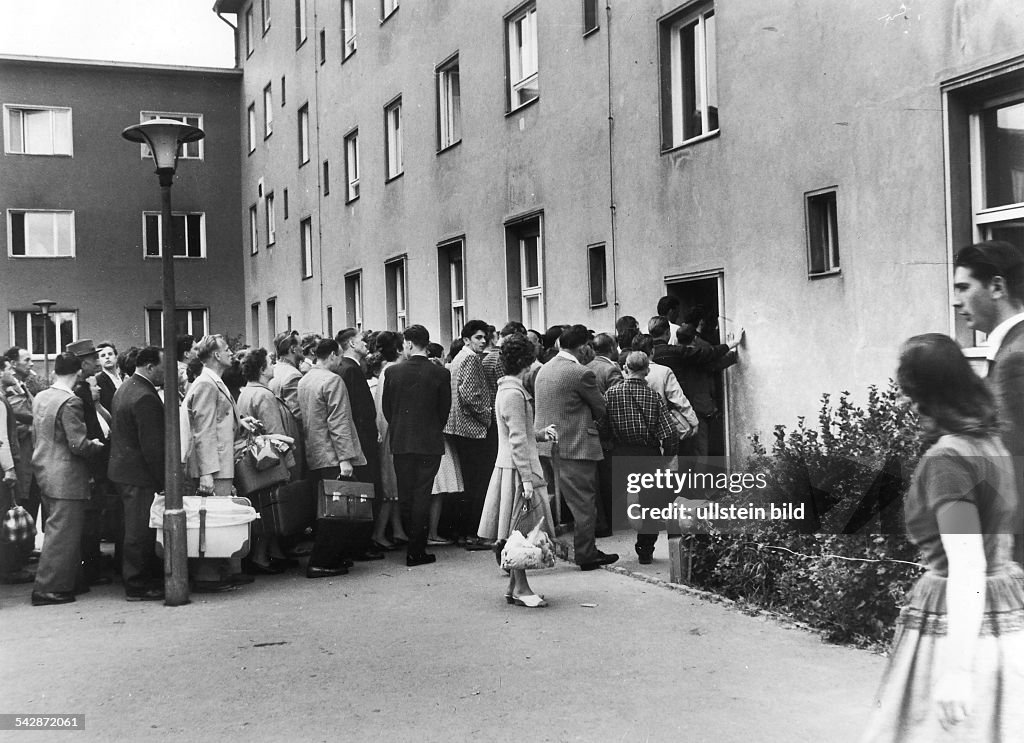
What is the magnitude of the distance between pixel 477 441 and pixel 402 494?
1.01m

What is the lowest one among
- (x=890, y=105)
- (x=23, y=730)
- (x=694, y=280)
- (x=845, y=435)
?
(x=23, y=730)

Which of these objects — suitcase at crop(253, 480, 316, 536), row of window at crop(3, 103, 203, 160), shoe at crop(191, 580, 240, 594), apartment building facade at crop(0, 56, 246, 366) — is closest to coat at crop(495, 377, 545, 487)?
suitcase at crop(253, 480, 316, 536)

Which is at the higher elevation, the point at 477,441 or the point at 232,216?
the point at 232,216

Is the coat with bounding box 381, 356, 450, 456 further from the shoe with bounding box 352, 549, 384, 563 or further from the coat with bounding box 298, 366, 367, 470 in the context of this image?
the shoe with bounding box 352, 549, 384, 563

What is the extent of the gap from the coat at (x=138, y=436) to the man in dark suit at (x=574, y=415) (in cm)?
292

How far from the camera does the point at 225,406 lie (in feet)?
27.7

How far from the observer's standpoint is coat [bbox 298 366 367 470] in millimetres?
9086

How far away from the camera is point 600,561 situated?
8742 mm

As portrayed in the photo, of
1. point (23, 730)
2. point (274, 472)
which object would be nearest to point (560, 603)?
point (274, 472)

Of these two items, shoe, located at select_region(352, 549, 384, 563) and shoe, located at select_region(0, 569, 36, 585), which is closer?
shoe, located at select_region(0, 569, 36, 585)

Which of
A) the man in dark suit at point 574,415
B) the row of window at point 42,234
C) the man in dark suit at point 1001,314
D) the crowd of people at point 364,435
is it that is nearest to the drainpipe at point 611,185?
the crowd of people at point 364,435

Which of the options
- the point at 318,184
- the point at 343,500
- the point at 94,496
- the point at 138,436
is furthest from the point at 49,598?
the point at 318,184

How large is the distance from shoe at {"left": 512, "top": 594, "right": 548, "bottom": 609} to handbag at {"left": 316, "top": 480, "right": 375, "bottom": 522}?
1.90 m

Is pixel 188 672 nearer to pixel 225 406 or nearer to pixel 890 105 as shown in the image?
pixel 225 406
